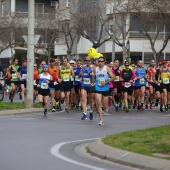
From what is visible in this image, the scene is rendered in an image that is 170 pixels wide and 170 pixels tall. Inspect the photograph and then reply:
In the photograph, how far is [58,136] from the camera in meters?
16.0

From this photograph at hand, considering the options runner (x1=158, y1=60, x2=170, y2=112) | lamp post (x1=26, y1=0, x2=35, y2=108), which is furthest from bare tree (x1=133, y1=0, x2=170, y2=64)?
lamp post (x1=26, y1=0, x2=35, y2=108)

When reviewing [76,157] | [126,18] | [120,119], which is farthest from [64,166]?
[126,18]

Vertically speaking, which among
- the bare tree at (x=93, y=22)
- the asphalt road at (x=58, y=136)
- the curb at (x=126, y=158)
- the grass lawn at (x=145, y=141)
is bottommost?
the asphalt road at (x=58, y=136)

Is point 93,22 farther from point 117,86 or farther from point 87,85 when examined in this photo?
point 87,85

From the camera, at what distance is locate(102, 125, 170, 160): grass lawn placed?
12508 mm

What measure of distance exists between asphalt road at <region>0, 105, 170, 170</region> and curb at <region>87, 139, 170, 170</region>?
165 mm

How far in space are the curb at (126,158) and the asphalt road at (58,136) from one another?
16 cm

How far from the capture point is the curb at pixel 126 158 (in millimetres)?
11258

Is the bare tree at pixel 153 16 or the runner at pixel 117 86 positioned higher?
the bare tree at pixel 153 16

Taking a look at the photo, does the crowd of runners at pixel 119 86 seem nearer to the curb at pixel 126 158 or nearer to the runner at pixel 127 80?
the runner at pixel 127 80

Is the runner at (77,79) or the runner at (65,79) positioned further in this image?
the runner at (77,79)

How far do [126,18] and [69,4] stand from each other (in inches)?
415

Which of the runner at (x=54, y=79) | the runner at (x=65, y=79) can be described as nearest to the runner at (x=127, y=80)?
the runner at (x=65, y=79)

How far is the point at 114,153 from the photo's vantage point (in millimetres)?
12703
